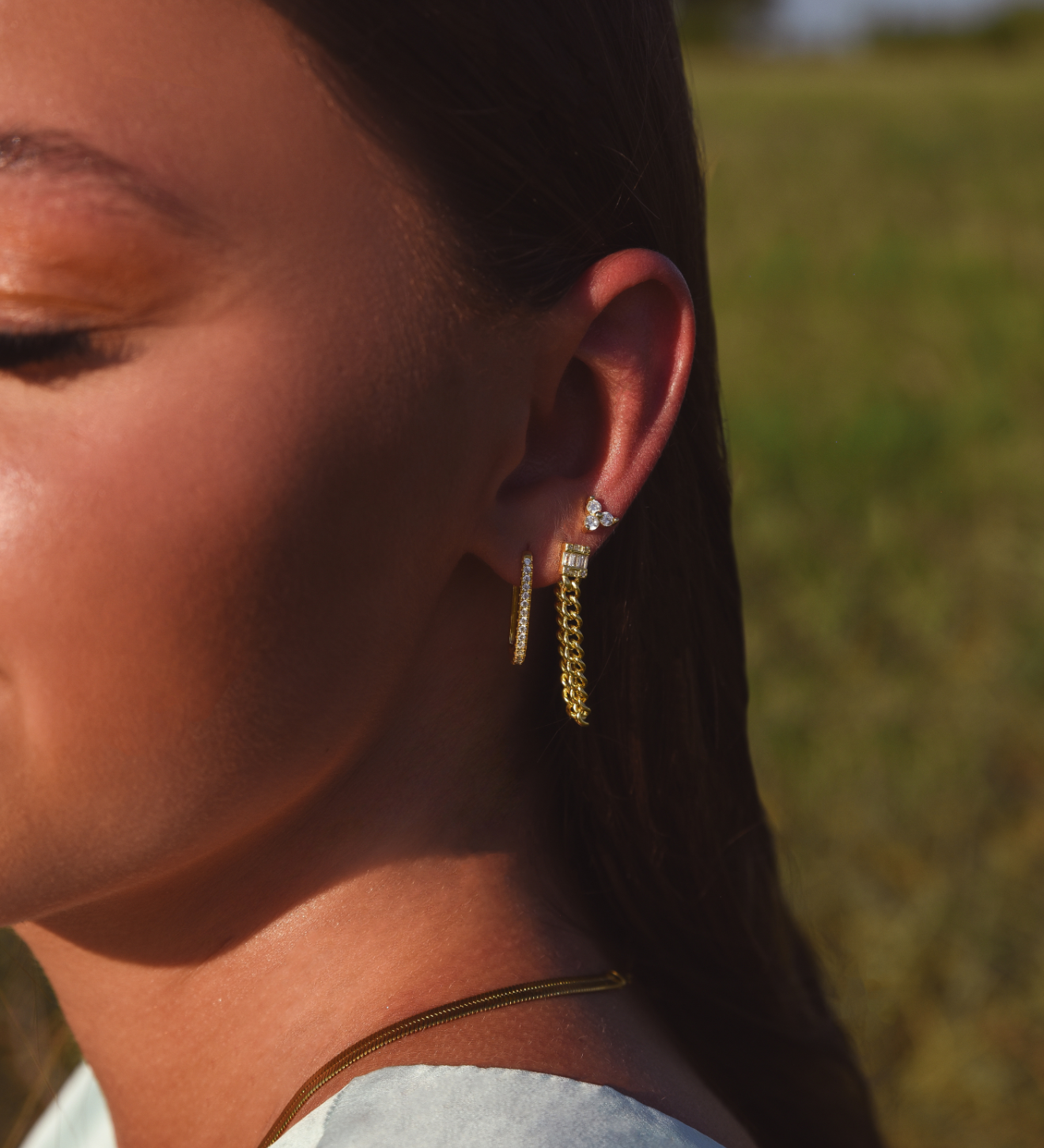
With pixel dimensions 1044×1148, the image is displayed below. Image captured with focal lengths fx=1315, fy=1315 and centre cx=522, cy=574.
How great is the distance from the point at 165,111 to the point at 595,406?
0.52 m

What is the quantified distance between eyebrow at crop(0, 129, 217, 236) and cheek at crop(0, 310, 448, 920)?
121 mm

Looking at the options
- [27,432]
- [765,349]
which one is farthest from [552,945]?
[765,349]

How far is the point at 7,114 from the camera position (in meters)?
1.11

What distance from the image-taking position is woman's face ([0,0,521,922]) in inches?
44.0

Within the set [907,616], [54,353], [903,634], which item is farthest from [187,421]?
[907,616]

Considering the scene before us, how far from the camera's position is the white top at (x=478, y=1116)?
114cm

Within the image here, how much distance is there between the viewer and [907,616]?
4996mm

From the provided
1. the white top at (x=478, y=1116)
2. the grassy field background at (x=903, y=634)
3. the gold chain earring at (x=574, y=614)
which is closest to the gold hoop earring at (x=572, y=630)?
the gold chain earring at (x=574, y=614)

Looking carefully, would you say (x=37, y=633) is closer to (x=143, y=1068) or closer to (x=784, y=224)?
(x=143, y=1068)

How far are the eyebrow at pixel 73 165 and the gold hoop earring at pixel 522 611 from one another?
492mm

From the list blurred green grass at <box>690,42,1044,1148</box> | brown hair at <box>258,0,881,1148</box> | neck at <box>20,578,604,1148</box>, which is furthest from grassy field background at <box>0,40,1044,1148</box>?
brown hair at <box>258,0,881,1148</box>

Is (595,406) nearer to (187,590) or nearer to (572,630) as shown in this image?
(572,630)

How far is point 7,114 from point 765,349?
24.9 feet

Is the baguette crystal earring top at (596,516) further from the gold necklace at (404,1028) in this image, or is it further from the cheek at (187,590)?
the gold necklace at (404,1028)
